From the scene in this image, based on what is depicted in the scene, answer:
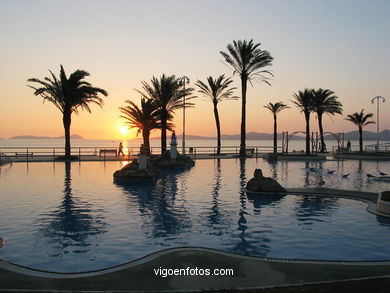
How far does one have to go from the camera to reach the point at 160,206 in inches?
576

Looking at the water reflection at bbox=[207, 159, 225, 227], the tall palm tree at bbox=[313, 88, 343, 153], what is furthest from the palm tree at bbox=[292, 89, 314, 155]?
the water reflection at bbox=[207, 159, 225, 227]

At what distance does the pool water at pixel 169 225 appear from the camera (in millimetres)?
8734

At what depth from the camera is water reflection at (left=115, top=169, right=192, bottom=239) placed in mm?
11078

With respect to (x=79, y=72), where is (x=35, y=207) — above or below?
below

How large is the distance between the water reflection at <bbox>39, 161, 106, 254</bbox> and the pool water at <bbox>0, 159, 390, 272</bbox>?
0.03m

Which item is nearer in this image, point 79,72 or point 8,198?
point 8,198

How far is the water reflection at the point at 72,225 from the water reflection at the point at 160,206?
147cm

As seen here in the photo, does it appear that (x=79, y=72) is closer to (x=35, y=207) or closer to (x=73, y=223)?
(x=35, y=207)

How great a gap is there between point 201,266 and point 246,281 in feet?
3.48

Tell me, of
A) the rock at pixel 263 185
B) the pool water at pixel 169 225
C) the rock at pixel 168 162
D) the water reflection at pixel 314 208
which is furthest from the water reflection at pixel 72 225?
the rock at pixel 168 162

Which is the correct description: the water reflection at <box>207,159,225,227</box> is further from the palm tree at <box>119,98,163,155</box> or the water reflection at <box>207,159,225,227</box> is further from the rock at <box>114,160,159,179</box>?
the palm tree at <box>119,98,163,155</box>

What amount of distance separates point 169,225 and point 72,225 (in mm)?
2988

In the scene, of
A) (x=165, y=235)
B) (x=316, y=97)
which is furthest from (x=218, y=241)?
(x=316, y=97)

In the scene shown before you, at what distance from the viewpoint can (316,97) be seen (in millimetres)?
52344
